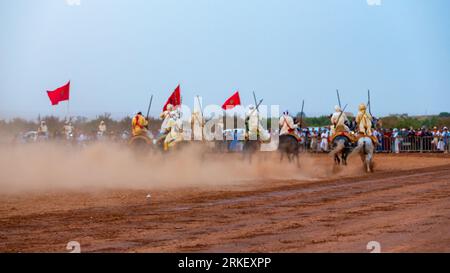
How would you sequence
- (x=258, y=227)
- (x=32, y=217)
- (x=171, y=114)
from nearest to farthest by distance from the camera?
1. (x=258, y=227)
2. (x=32, y=217)
3. (x=171, y=114)

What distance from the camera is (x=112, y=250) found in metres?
11.4

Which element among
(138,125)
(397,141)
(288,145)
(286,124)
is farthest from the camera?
(397,141)

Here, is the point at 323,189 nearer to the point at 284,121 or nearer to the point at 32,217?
the point at 32,217

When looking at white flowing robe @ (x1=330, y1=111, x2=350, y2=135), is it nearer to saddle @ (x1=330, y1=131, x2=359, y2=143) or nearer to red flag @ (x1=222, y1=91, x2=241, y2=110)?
saddle @ (x1=330, y1=131, x2=359, y2=143)

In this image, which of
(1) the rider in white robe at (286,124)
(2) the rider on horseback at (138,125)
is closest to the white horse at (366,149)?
(1) the rider in white robe at (286,124)

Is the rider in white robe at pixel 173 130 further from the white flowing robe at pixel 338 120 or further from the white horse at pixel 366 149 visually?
the white horse at pixel 366 149

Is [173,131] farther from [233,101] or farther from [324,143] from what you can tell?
[324,143]

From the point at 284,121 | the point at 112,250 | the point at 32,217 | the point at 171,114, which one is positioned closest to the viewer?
the point at 112,250

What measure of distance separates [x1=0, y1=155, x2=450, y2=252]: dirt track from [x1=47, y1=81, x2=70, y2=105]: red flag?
1812 centimetres

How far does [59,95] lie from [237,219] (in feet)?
87.0

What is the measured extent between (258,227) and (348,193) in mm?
6558

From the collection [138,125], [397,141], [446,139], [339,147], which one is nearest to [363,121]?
[339,147]

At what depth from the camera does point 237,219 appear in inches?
584
